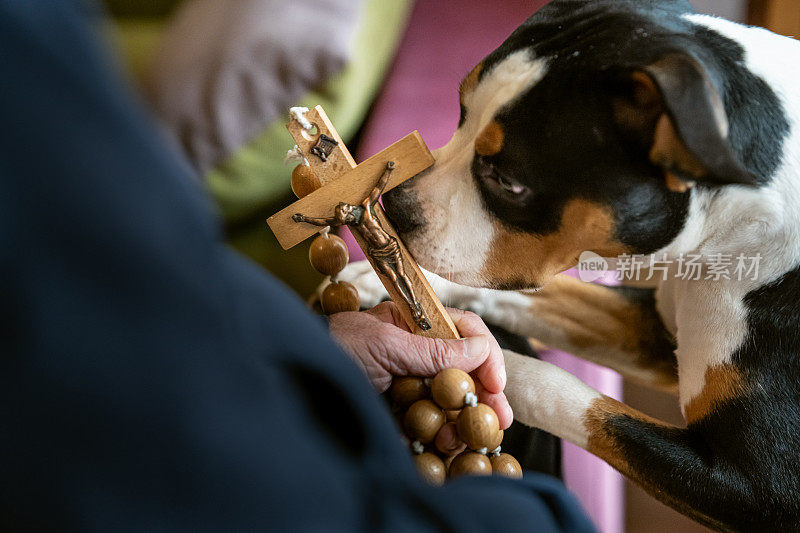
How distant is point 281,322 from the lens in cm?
34

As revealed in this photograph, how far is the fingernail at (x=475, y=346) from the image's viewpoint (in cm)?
77

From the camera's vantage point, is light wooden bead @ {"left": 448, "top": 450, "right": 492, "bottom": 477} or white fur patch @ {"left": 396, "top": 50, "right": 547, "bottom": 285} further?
white fur patch @ {"left": 396, "top": 50, "right": 547, "bottom": 285}

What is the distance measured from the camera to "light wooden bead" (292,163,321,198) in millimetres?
884

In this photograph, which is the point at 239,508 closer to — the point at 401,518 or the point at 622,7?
the point at 401,518

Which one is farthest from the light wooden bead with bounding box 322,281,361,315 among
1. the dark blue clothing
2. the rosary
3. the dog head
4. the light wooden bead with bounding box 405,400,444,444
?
the dark blue clothing

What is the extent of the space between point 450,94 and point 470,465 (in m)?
1.00

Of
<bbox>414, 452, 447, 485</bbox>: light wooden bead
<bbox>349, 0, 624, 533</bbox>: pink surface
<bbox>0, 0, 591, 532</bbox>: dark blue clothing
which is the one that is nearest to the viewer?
<bbox>0, 0, 591, 532</bbox>: dark blue clothing

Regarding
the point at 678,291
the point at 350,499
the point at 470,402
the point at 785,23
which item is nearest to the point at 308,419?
the point at 350,499

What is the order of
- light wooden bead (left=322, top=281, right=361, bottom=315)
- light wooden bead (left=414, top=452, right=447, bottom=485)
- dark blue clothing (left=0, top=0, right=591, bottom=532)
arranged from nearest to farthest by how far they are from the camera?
dark blue clothing (left=0, top=0, right=591, bottom=532), light wooden bead (left=414, top=452, right=447, bottom=485), light wooden bead (left=322, top=281, right=361, bottom=315)

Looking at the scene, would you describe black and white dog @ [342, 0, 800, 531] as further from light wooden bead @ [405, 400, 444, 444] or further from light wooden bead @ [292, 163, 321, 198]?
light wooden bead @ [405, 400, 444, 444]

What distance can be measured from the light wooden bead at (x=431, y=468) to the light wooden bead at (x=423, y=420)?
2cm

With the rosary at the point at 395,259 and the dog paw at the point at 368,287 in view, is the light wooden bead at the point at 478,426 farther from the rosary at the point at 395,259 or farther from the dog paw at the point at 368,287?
the dog paw at the point at 368,287

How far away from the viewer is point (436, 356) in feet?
2.47

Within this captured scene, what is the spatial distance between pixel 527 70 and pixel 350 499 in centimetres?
69
